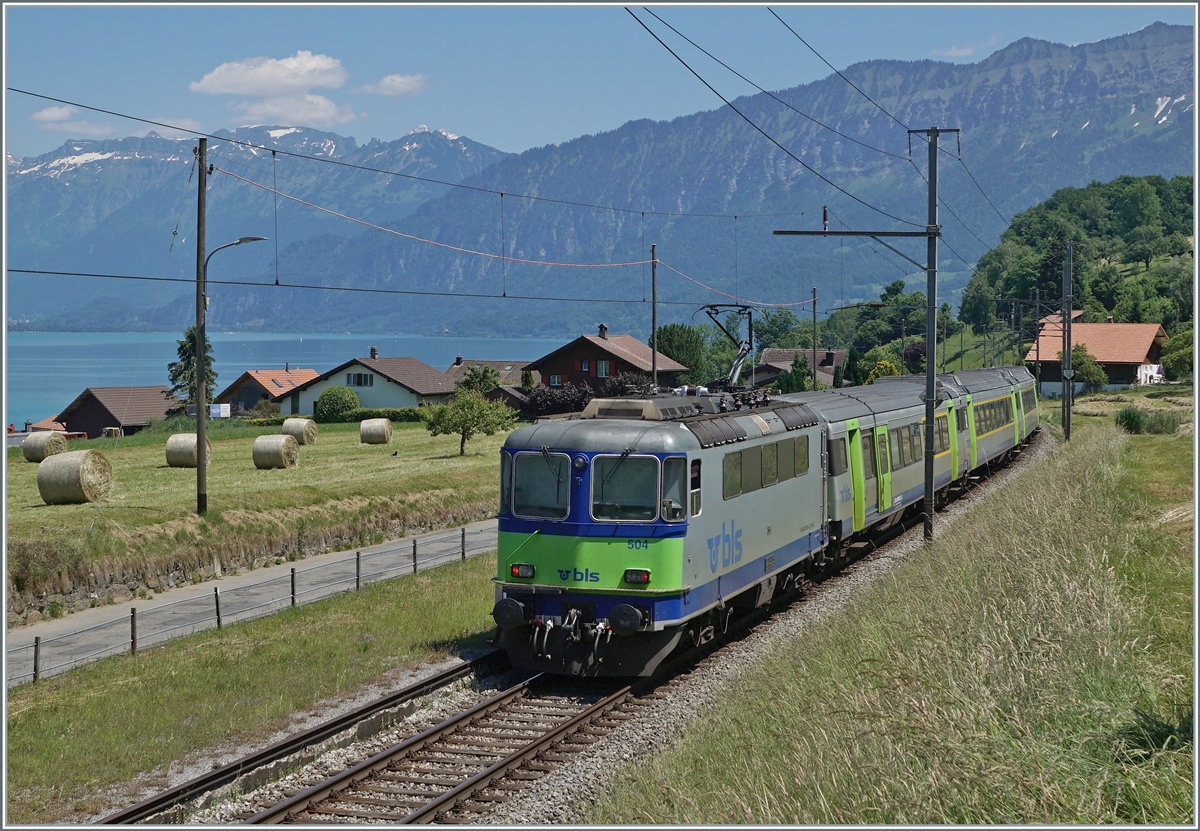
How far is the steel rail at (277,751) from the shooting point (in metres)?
10.9

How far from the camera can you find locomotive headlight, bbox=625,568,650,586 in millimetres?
14562

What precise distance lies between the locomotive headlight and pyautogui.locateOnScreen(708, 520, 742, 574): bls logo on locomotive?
1342 millimetres

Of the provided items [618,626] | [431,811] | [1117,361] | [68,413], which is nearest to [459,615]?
[618,626]

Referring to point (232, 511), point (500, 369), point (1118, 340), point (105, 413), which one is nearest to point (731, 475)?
point (232, 511)

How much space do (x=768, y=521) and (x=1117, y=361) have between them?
8436 centimetres

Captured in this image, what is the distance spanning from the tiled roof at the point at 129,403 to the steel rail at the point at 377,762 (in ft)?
258

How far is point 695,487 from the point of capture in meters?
15.1

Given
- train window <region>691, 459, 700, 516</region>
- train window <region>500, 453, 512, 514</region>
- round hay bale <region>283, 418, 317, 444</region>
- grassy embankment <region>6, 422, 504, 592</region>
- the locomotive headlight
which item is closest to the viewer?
the locomotive headlight

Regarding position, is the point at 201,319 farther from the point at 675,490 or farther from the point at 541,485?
the point at 675,490

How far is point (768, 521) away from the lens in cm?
1791

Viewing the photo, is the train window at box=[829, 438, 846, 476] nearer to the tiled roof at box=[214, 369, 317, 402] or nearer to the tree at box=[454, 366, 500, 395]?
the tree at box=[454, 366, 500, 395]

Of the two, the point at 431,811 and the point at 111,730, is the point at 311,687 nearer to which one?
the point at 111,730

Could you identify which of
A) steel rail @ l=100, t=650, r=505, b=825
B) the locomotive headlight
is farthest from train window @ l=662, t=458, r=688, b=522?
steel rail @ l=100, t=650, r=505, b=825

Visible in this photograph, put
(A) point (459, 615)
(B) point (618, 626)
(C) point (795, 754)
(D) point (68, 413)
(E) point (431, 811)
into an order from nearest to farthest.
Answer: (C) point (795, 754), (E) point (431, 811), (B) point (618, 626), (A) point (459, 615), (D) point (68, 413)
